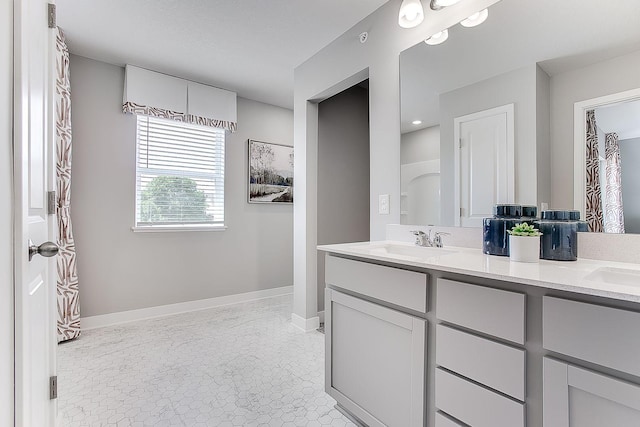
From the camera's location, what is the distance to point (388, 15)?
207cm

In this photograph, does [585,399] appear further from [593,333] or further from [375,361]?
[375,361]

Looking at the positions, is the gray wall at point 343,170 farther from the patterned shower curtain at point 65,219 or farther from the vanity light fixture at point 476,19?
the patterned shower curtain at point 65,219

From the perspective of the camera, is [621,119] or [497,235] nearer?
[621,119]

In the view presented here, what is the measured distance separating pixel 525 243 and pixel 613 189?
42 centimetres

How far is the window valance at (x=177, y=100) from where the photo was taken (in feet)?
9.70

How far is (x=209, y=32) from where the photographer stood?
2.42 meters

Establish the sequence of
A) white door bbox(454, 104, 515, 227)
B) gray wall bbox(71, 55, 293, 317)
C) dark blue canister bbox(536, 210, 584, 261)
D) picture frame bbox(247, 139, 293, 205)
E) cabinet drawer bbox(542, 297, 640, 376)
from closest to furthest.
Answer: cabinet drawer bbox(542, 297, 640, 376) → dark blue canister bbox(536, 210, 584, 261) → white door bbox(454, 104, 515, 227) → gray wall bbox(71, 55, 293, 317) → picture frame bbox(247, 139, 293, 205)

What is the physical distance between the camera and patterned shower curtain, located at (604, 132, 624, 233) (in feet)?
3.92

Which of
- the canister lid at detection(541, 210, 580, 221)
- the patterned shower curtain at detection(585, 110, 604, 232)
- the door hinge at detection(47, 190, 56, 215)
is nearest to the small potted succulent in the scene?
the canister lid at detection(541, 210, 580, 221)

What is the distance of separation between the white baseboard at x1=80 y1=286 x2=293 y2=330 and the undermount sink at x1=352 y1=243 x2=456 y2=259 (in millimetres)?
2422

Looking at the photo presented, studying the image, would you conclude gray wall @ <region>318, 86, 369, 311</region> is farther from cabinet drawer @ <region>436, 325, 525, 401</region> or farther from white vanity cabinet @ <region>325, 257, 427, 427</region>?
cabinet drawer @ <region>436, 325, 525, 401</region>

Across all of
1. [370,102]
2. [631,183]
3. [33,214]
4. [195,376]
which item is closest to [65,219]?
[195,376]

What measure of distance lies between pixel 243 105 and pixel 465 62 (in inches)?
108

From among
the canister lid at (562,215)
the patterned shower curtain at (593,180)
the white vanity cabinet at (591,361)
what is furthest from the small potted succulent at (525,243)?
the white vanity cabinet at (591,361)
